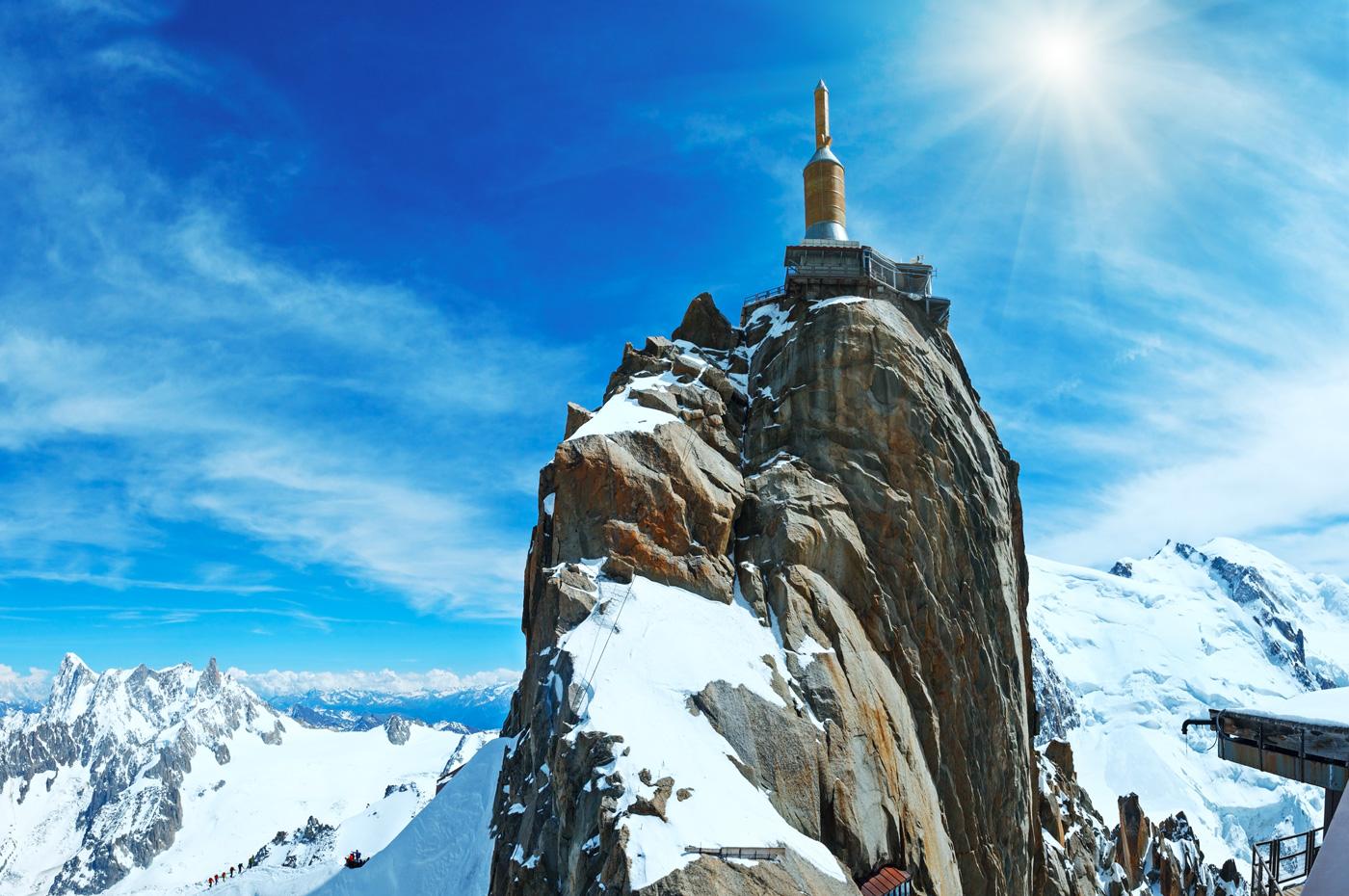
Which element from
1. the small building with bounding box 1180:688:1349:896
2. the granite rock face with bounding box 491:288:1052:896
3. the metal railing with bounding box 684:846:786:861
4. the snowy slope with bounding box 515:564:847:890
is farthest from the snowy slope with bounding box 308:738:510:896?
the small building with bounding box 1180:688:1349:896

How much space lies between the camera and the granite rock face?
30250mm

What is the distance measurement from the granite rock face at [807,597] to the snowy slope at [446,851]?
2640 mm

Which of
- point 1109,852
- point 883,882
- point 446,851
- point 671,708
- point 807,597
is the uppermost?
point 807,597

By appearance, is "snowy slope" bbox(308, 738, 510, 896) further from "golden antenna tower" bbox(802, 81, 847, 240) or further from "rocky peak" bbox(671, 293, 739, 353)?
"golden antenna tower" bbox(802, 81, 847, 240)

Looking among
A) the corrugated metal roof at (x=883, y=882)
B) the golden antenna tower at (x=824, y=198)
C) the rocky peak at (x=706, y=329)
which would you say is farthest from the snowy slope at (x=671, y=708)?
the golden antenna tower at (x=824, y=198)

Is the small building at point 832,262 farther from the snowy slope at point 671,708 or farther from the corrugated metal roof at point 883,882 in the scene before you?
the corrugated metal roof at point 883,882

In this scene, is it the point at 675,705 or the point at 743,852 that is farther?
the point at 675,705

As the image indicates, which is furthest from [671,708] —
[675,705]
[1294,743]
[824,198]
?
[824,198]

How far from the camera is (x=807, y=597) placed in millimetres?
40344

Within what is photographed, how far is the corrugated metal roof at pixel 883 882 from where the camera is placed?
30.9 meters

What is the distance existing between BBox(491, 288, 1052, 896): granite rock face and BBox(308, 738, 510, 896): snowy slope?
2.64 meters

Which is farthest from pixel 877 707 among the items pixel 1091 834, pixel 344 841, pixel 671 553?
pixel 344 841

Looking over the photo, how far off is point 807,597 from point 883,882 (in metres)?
12.6

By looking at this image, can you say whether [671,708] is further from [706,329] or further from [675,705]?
[706,329]
